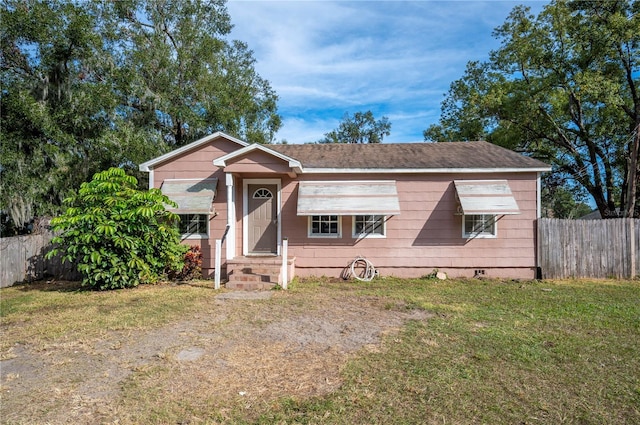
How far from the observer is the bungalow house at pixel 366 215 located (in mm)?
9242

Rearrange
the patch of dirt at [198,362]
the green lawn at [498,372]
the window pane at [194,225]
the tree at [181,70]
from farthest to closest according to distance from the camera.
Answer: the tree at [181,70] → the window pane at [194,225] → the patch of dirt at [198,362] → the green lawn at [498,372]

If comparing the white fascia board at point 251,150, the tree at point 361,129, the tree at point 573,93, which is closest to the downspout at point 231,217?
the white fascia board at point 251,150

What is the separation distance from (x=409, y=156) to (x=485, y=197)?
242 centimetres

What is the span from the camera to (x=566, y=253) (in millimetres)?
9273

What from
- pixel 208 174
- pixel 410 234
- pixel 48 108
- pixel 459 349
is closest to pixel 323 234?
pixel 410 234

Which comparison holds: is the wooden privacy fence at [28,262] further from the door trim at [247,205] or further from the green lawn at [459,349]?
the door trim at [247,205]

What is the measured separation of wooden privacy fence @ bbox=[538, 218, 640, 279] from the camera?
9250mm

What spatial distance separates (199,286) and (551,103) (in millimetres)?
16331

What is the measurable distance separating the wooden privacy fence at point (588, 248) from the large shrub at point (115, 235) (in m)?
9.53

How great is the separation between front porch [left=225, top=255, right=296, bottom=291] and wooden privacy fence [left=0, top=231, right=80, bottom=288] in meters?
4.97

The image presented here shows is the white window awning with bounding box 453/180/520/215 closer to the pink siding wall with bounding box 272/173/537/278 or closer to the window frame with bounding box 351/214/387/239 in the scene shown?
the pink siding wall with bounding box 272/173/537/278

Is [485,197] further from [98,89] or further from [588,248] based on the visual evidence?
[98,89]

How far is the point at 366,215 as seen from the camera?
921 cm

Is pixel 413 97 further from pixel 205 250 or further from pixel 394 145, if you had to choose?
pixel 205 250
